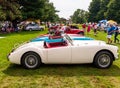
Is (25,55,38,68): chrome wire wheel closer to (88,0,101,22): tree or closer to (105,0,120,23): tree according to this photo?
(105,0,120,23): tree

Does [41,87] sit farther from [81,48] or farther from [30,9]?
[30,9]

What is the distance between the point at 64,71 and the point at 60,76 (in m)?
0.68

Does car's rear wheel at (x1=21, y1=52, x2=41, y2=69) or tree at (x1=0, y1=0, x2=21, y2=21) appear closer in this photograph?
car's rear wheel at (x1=21, y1=52, x2=41, y2=69)

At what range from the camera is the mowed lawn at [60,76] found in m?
7.46

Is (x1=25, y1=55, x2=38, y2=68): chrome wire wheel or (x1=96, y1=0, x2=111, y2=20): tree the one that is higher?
(x1=96, y1=0, x2=111, y2=20): tree

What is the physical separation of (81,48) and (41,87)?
272cm

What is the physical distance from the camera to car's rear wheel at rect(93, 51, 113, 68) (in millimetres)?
9461

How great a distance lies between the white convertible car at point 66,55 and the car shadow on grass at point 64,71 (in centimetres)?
24

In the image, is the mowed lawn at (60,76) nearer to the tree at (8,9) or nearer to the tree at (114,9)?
the tree at (8,9)

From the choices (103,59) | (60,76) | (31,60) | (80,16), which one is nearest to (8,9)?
(31,60)

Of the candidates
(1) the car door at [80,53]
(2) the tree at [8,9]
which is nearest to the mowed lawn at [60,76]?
(1) the car door at [80,53]

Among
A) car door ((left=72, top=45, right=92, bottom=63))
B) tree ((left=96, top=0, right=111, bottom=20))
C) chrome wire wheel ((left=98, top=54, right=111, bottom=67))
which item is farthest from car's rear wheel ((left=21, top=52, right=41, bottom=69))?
tree ((left=96, top=0, right=111, bottom=20))

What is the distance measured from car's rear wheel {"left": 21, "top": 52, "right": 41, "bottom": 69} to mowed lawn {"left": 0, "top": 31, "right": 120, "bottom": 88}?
0.65 feet

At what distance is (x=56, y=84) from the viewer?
7484 mm
